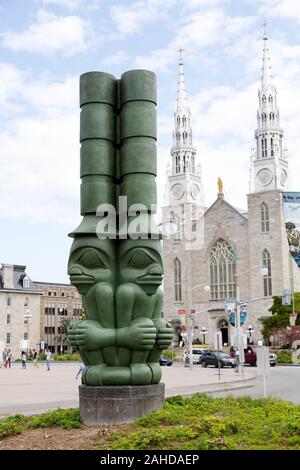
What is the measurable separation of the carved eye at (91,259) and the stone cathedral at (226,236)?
59.3m

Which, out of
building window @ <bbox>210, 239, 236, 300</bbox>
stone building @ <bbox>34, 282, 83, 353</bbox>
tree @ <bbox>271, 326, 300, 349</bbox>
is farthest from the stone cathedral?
stone building @ <bbox>34, 282, 83, 353</bbox>

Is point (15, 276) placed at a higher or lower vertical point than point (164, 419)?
higher

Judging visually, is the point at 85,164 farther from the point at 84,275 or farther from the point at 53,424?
the point at 53,424

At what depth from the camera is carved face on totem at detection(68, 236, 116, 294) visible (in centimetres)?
1124

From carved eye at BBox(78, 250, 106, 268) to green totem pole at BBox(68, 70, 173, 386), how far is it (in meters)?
0.02

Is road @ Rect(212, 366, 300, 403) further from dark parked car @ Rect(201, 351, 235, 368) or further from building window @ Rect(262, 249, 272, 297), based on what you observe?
building window @ Rect(262, 249, 272, 297)

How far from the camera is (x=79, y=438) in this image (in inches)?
379

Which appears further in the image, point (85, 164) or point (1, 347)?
point (1, 347)

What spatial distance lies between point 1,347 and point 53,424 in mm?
67561

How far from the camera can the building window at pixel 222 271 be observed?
260 feet

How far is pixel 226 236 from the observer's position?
263 ft

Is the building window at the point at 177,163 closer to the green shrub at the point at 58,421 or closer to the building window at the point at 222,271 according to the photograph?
the building window at the point at 222,271

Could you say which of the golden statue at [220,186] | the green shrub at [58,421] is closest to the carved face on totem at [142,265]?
the green shrub at [58,421]
